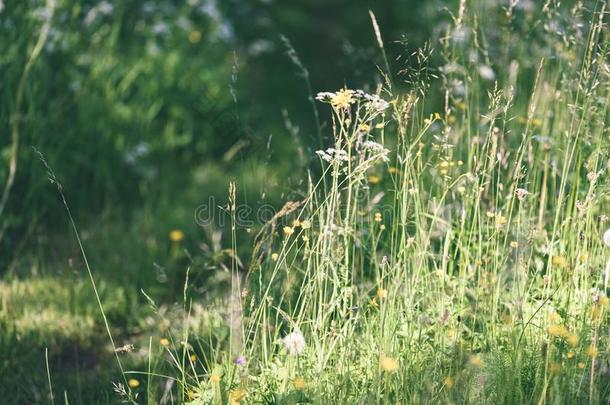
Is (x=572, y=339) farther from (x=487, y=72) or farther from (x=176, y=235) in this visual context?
(x=176, y=235)

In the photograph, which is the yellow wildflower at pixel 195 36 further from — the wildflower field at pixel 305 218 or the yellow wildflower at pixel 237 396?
the yellow wildflower at pixel 237 396

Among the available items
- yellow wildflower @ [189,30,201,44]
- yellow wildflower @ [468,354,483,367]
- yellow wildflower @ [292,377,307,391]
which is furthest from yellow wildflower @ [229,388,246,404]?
yellow wildflower @ [189,30,201,44]

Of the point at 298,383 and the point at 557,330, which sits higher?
the point at 557,330

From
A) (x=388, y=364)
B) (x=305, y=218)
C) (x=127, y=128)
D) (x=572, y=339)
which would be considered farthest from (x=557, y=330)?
(x=127, y=128)

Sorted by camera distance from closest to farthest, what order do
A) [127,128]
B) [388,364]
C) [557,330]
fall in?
1. [388,364]
2. [557,330]
3. [127,128]

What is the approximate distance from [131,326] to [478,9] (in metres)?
2.01

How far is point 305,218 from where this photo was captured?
2.98m

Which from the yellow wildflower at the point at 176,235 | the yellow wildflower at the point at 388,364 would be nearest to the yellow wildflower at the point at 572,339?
the yellow wildflower at the point at 388,364

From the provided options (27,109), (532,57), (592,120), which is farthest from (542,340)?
(27,109)

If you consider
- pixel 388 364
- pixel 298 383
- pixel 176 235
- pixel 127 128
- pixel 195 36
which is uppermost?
pixel 195 36

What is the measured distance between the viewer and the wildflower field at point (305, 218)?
2.22 m

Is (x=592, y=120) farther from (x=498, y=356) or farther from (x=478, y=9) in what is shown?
(x=498, y=356)

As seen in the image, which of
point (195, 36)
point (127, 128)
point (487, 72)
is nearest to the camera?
Answer: point (487, 72)

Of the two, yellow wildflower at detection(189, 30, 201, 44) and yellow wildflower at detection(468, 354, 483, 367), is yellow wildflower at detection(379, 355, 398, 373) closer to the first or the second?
yellow wildflower at detection(468, 354, 483, 367)
